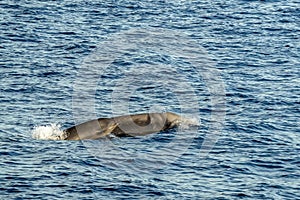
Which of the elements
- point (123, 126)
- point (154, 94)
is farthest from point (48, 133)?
point (154, 94)

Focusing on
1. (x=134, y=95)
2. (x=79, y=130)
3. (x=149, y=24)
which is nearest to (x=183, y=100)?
(x=134, y=95)

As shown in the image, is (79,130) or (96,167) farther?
(79,130)

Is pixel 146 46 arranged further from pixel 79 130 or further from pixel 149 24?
pixel 79 130

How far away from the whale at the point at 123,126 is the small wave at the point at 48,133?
0.93ft

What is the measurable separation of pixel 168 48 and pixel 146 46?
141 centimetres

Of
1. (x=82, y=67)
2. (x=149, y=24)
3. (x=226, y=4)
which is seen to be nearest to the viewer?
(x=82, y=67)

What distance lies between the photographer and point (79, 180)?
36250mm

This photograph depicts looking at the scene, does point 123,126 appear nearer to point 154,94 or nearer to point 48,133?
point 48,133

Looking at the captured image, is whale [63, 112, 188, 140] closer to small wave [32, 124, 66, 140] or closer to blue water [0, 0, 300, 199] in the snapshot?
small wave [32, 124, 66, 140]

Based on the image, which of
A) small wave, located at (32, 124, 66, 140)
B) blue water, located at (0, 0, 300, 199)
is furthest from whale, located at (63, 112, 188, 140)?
blue water, located at (0, 0, 300, 199)

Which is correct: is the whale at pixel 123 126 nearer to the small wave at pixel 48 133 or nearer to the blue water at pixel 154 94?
the small wave at pixel 48 133

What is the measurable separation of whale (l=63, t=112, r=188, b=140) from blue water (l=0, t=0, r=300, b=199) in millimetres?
668

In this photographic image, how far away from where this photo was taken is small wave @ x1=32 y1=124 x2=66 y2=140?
137ft

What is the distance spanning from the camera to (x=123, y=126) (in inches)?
1668
